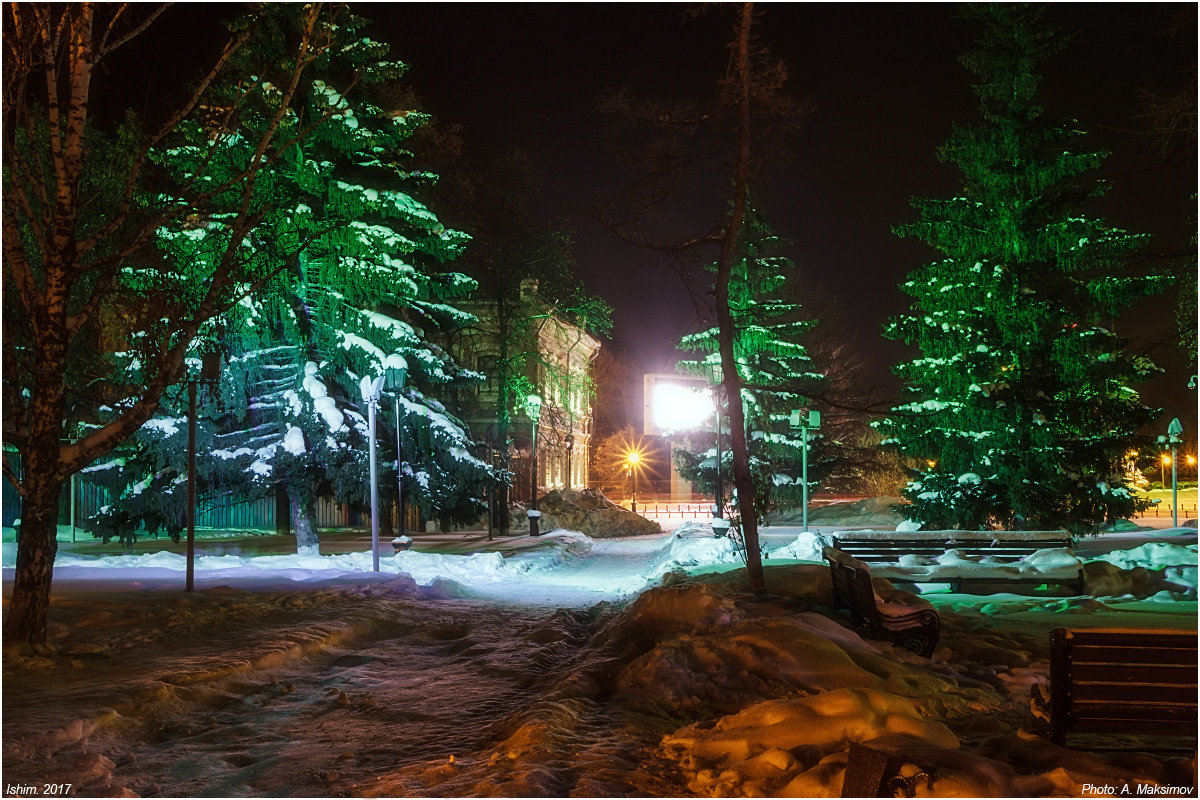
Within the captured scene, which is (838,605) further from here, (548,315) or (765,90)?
(548,315)

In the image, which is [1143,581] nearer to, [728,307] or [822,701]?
[728,307]

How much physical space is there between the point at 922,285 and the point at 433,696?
65.2 ft

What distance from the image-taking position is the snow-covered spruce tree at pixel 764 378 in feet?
112

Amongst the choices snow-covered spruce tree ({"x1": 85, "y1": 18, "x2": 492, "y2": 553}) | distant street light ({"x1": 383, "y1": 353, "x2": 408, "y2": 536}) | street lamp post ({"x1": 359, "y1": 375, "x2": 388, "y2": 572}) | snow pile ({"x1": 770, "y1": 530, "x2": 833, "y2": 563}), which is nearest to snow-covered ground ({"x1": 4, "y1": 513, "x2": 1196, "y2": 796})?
street lamp post ({"x1": 359, "y1": 375, "x2": 388, "y2": 572})

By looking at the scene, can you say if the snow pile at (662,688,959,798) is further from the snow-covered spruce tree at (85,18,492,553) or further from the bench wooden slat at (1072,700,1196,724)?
the snow-covered spruce tree at (85,18,492,553)

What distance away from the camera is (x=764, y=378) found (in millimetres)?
35031

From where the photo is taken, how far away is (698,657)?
7938mm

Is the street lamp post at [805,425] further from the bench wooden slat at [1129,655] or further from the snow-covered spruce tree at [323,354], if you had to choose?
the bench wooden slat at [1129,655]

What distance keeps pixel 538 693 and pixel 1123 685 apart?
4.60 metres

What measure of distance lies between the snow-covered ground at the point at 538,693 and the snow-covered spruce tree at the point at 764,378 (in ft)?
67.1

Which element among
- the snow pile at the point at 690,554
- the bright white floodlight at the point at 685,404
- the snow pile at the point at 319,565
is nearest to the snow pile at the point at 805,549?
the snow pile at the point at 690,554

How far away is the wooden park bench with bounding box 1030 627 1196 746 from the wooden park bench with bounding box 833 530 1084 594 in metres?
9.25

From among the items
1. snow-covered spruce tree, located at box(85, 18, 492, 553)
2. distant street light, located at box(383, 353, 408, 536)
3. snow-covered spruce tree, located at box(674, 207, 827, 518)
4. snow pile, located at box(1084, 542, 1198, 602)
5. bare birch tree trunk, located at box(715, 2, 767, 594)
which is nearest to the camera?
bare birch tree trunk, located at box(715, 2, 767, 594)

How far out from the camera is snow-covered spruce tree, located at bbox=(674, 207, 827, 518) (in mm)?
34094
